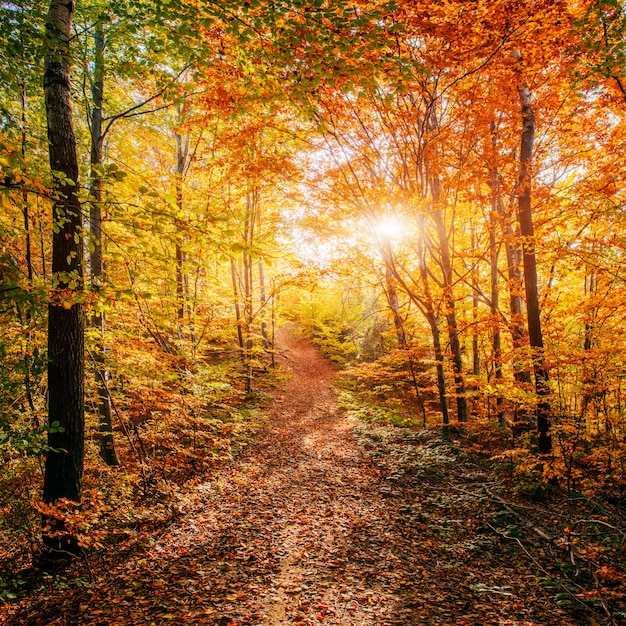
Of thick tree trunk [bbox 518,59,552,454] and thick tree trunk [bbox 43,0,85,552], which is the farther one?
thick tree trunk [bbox 518,59,552,454]

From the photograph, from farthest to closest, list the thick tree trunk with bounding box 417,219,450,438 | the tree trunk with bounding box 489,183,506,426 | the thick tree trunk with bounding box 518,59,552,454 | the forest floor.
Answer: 1. the thick tree trunk with bounding box 417,219,450,438
2. the tree trunk with bounding box 489,183,506,426
3. the thick tree trunk with bounding box 518,59,552,454
4. the forest floor

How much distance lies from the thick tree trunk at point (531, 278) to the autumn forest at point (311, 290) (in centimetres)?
5

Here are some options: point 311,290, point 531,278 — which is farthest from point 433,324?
point 311,290

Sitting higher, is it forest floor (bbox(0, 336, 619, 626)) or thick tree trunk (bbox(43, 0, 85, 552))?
thick tree trunk (bbox(43, 0, 85, 552))

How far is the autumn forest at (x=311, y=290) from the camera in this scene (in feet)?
12.9

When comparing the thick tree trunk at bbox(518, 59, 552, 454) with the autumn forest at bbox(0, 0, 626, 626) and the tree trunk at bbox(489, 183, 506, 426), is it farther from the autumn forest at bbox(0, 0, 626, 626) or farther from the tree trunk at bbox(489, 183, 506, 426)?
the tree trunk at bbox(489, 183, 506, 426)

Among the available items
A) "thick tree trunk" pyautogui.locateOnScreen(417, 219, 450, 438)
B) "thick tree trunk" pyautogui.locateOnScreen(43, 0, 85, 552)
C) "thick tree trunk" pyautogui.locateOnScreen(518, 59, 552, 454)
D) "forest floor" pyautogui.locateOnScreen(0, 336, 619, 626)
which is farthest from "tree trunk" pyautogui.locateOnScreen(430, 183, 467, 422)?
"thick tree trunk" pyautogui.locateOnScreen(43, 0, 85, 552)

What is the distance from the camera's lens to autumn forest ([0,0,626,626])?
394 centimetres

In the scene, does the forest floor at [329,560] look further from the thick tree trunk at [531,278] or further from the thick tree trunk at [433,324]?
the thick tree trunk at [531,278]

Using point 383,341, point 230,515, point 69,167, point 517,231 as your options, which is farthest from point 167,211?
point 383,341

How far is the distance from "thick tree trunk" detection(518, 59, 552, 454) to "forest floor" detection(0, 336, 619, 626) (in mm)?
1590

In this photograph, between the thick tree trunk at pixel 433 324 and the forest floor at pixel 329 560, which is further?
the thick tree trunk at pixel 433 324

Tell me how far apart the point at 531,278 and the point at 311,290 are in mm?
6498

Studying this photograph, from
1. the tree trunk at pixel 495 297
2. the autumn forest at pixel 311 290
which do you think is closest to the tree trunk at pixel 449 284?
the autumn forest at pixel 311 290
